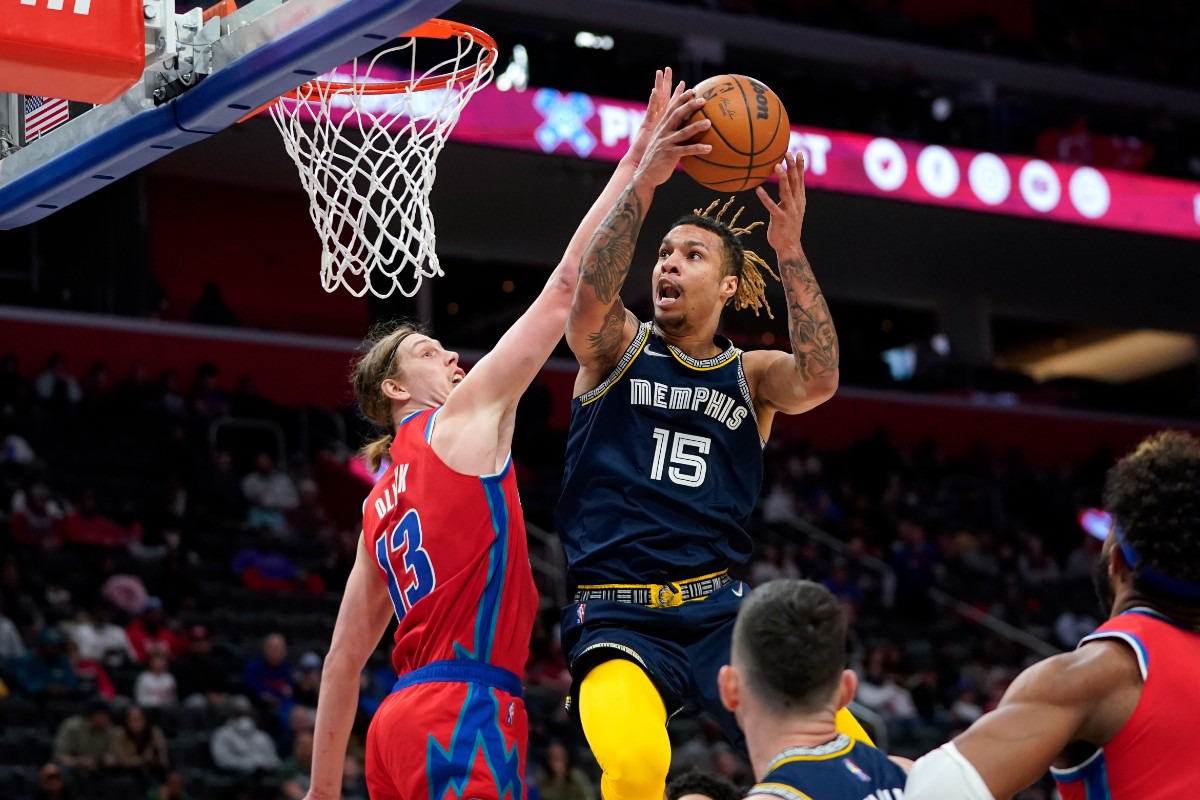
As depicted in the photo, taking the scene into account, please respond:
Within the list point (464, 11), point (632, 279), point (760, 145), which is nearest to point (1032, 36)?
point (632, 279)

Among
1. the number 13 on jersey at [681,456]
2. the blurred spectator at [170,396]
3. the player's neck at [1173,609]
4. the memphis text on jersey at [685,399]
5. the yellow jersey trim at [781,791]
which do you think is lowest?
the yellow jersey trim at [781,791]

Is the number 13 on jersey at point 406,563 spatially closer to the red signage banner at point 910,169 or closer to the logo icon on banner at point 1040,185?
the red signage banner at point 910,169

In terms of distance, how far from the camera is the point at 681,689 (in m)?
4.93

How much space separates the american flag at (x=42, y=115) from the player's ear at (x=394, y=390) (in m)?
1.60

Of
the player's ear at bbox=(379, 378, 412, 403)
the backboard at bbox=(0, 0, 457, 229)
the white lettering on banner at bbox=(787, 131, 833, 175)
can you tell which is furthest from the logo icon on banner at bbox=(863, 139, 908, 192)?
the player's ear at bbox=(379, 378, 412, 403)

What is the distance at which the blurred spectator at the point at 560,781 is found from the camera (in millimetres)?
11750

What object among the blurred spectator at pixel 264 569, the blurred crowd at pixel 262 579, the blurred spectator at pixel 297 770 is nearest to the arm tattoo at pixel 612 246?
the blurred crowd at pixel 262 579

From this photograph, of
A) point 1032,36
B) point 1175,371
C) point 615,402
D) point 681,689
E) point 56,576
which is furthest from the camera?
point 1175,371

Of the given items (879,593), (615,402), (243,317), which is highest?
(243,317)

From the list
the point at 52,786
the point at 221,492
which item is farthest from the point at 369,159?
the point at 221,492

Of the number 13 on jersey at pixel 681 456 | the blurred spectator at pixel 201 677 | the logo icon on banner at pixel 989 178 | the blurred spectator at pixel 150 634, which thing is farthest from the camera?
the logo icon on banner at pixel 989 178

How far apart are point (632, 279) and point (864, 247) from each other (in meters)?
3.54

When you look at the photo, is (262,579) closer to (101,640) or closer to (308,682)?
(101,640)

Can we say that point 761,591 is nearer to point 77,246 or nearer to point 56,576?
point 56,576
